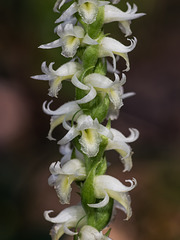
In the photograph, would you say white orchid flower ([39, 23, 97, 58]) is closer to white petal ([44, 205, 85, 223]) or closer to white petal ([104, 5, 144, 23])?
white petal ([104, 5, 144, 23])

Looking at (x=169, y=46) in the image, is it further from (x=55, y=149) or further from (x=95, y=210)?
(x=95, y=210)

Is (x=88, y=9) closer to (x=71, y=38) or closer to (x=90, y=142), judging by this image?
(x=71, y=38)

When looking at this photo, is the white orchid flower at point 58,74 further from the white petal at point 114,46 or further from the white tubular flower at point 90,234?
the white tubular flower at point 90,234

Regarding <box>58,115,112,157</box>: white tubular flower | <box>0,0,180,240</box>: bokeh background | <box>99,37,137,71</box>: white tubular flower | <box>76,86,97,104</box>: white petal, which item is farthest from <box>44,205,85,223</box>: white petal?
<box>0,0,180,240</box>: bokeh background

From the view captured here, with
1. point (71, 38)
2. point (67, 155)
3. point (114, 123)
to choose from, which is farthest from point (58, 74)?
point (114, 123)

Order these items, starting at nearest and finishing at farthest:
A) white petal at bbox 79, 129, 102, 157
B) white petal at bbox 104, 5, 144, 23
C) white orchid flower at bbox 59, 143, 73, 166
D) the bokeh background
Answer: white petal at bbox 79, 129, 102, 157, white petal at bbox 104, 5, 144, 23, white orchid flower at bbox 59, 143, 73, 166, the bokeh background

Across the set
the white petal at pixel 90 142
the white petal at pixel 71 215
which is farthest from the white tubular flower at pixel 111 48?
the white petal at pixel 71 215
